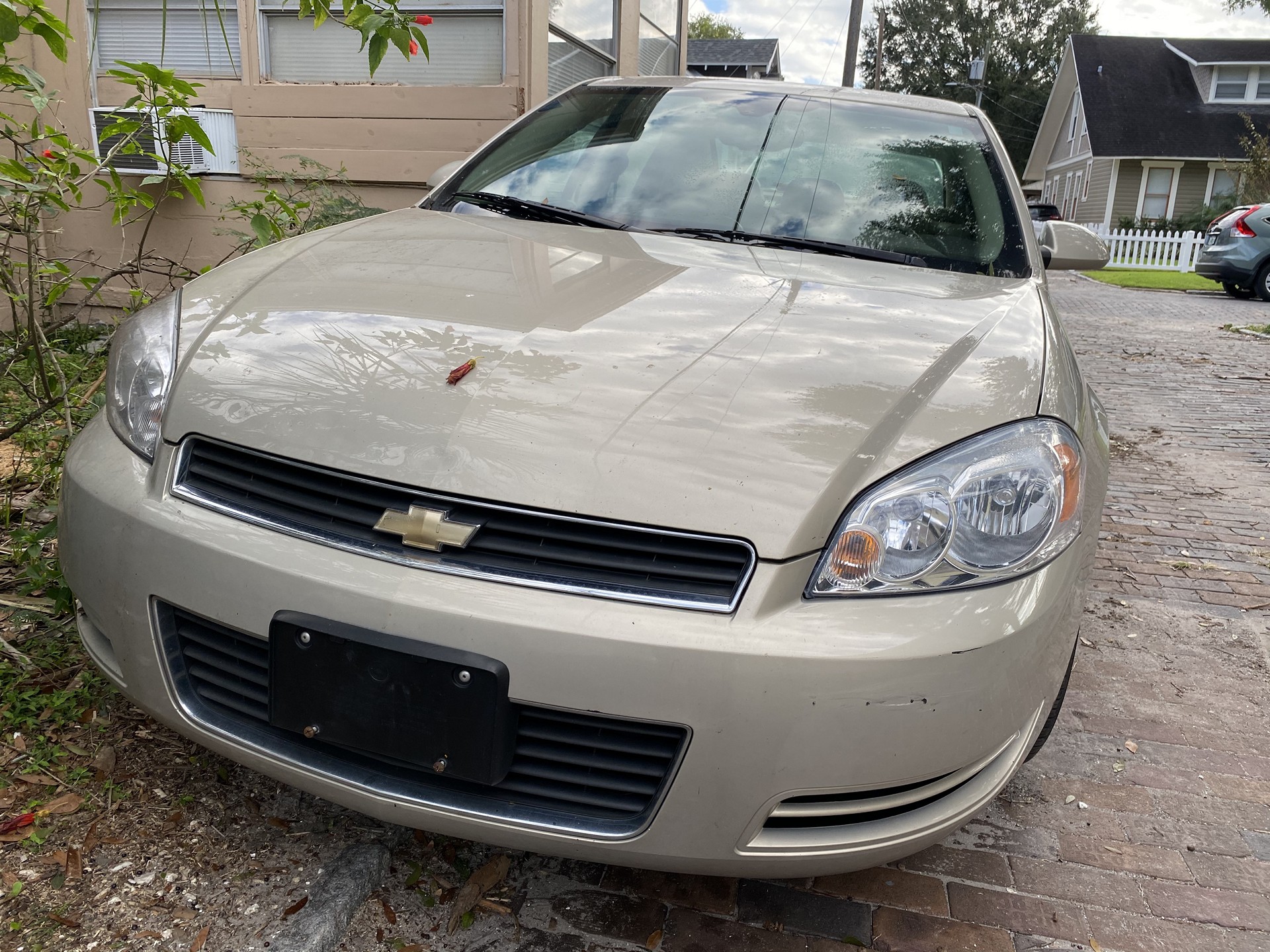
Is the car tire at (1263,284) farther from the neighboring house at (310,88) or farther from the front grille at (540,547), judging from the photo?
the front grille at (540,547)

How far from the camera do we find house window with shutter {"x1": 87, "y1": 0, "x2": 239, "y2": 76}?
6.50 m

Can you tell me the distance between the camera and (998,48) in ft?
176

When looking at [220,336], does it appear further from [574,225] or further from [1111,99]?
[1111,99]

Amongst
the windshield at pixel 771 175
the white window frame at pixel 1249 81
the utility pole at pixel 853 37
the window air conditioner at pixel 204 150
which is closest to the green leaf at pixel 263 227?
the windshield at pixel 771 175

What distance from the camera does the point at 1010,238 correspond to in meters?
2.63

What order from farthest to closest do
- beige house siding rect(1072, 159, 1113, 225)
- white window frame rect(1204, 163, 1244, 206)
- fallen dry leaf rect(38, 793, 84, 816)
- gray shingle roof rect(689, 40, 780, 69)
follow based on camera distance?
beige house siding rect(1072, 159, 1113, 225) → gray shingle roof rect(689, 40, 780, 69) → white window frame rect(1204, 163, 1244, 206) → fallen dry leaf rect(38, 793, 84, 816)

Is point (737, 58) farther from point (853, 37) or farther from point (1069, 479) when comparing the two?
point (1069, 479)

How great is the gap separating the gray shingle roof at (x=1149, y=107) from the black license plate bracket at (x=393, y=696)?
117 ft

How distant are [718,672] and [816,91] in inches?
94.7

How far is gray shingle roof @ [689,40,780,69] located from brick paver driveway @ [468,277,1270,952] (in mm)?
31089

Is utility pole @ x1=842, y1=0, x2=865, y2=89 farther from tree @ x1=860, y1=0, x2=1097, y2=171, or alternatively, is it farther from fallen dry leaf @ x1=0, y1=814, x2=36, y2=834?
tree @ x1=860, y1=0, x2=1097, y2=171

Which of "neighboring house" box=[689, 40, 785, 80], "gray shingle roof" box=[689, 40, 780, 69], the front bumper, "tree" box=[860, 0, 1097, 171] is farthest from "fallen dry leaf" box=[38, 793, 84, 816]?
"tree" box=[860, 0, 1097, 171]

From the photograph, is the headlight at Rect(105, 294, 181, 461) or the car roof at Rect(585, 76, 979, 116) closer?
the headlight at Rect(105, 294, 181, 461)

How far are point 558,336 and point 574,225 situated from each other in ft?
3.10
